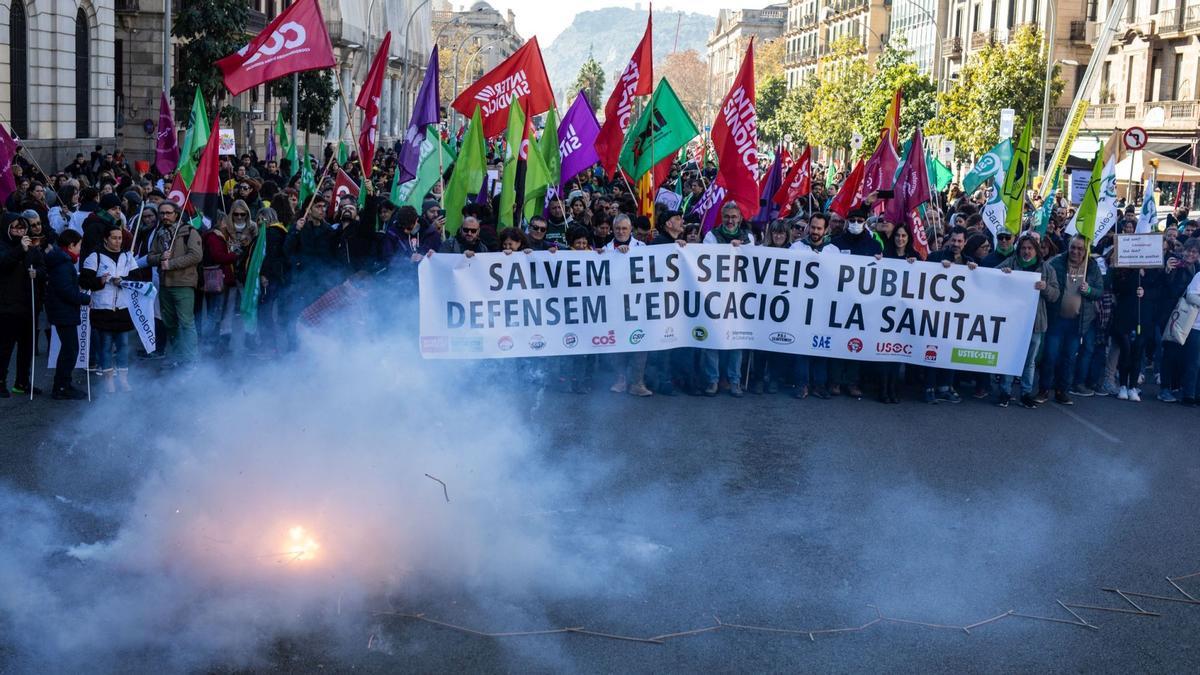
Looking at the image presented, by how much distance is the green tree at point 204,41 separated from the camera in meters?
33.2

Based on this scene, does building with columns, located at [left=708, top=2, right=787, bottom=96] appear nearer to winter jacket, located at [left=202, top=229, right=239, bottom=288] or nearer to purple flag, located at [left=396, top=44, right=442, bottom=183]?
purple flag, located at [left=396, top=44, right=442, bottom=183]

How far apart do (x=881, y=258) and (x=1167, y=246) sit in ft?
11.0

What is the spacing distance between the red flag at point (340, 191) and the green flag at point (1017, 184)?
6994mm

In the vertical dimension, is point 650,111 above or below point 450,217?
above

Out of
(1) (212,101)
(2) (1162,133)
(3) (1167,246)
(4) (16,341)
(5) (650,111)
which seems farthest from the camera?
(2) (1162,133)

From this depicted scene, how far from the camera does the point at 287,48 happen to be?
12.2 meters

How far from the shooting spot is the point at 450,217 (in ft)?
40.5

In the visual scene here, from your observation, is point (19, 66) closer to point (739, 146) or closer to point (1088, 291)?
point (739, 146)

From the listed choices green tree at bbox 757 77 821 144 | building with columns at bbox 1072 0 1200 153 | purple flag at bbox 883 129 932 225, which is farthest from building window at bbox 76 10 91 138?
green tree at bbox 757 77 821 144

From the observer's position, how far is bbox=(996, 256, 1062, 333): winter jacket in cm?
1208

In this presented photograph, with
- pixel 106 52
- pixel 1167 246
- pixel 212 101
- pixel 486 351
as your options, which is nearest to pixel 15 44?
pixel 106 52

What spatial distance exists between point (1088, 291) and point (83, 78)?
2635cm

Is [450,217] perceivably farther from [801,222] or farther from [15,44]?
[15,44]

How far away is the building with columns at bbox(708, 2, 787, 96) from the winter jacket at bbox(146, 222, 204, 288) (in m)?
145
